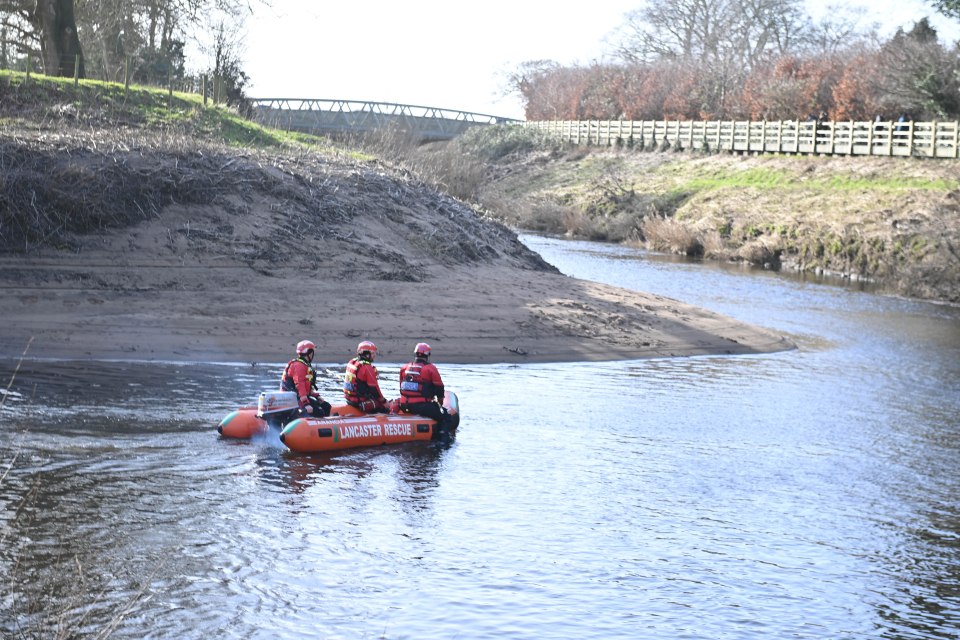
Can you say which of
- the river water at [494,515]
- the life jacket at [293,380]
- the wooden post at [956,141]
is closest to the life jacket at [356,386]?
the life jacket at [293,380]

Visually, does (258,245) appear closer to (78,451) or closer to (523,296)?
→ (523,296)

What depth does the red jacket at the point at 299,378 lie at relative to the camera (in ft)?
50.4

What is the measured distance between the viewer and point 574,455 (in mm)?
15695

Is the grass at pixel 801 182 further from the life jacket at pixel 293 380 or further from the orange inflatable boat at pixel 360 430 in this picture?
the life jacket at pixel 293 380

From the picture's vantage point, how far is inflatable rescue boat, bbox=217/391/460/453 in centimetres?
1487

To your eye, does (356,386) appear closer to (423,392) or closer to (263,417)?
(423,392)

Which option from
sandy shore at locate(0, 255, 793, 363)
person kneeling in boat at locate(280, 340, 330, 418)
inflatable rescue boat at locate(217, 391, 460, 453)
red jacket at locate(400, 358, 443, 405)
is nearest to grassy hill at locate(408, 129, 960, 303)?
sandy shore at locate(0, 255, 793, 363)

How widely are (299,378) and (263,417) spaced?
0.74 meters

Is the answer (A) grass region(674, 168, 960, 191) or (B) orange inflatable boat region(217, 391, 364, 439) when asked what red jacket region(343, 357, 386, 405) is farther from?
(A) grass region(674, 168, 960, 191)

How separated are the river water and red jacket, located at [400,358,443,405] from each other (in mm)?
772

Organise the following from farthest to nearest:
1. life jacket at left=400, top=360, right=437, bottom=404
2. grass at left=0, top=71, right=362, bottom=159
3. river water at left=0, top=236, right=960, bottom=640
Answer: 1. grass at left=0, top=71, right=362, bottom=159
2. life jacket at left=400, top=360, right=437, bottom=404
3. river water at left=0, top=236, right=960, bottom=640

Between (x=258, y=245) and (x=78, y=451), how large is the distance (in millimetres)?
11954

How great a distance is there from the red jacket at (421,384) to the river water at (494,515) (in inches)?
30.4

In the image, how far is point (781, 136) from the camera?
56312 mm
